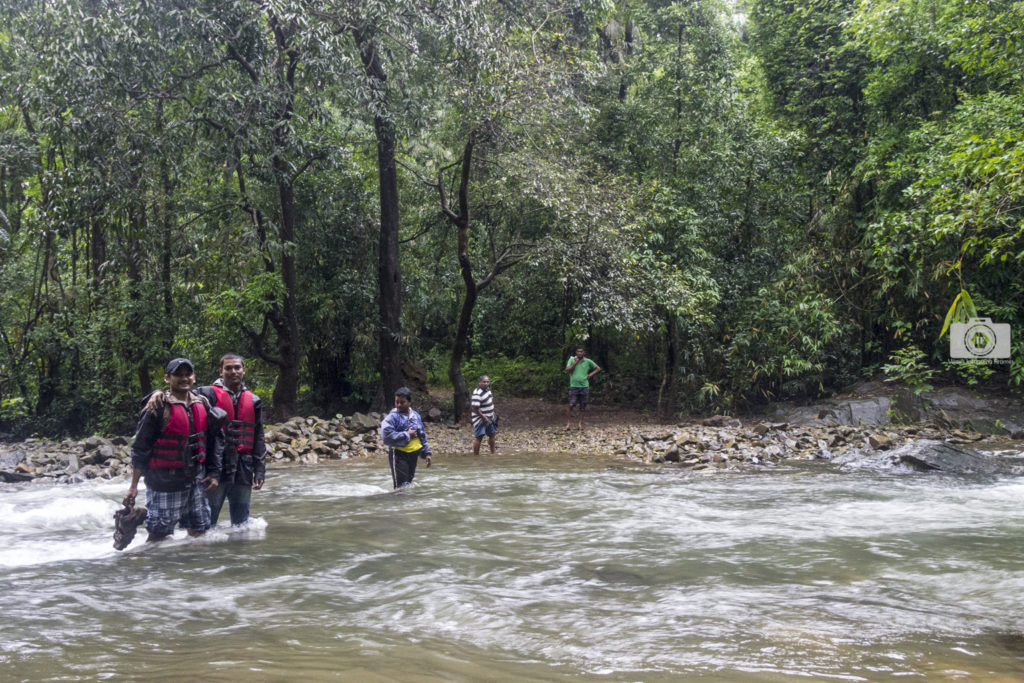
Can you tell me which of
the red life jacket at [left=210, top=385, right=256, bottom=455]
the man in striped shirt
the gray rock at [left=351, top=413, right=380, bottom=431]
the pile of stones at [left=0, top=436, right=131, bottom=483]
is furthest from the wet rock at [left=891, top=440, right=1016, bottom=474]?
the pile of stones at [left=0, top=436, right=131, bottom=483]

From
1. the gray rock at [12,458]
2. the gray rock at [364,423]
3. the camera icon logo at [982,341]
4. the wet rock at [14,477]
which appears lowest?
the wet rock at [14,477]

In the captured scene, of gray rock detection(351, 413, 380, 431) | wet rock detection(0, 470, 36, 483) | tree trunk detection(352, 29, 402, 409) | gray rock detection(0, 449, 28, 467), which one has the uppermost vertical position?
tree trunk detection(352, 29, 402, 409)

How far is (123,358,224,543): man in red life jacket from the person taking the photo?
6.10 meters

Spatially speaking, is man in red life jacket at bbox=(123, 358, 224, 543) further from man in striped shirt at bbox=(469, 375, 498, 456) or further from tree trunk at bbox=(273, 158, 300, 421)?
tree trunk at bbox=(273, 158, 300, 421)

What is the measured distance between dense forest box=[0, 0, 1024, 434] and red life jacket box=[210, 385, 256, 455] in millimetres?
8486

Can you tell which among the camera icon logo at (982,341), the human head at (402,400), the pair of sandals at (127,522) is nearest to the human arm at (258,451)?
the pair of sandals at (127,522)

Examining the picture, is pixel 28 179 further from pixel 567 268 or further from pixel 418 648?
pixel 418 648

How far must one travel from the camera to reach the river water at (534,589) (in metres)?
4.32

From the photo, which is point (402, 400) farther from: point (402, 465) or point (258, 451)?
point (258, 451)

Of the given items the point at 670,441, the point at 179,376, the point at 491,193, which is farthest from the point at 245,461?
the point at 491,193

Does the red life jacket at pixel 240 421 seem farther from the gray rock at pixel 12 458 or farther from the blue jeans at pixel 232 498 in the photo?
the gray rock at pixel 12 458

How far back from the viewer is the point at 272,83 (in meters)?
14.5

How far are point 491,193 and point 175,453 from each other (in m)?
12.7

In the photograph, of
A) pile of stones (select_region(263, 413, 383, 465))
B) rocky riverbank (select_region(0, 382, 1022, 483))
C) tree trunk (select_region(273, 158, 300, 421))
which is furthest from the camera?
tree trunk (select_region(273, 158, 300, 421))
